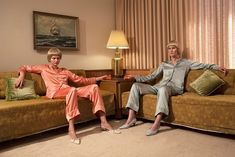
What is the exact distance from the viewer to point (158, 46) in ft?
13.1

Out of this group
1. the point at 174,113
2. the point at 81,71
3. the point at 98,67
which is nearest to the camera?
the point at 174,113

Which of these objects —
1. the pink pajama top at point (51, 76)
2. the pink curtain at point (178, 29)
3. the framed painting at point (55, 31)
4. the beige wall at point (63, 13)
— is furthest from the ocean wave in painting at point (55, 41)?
the pink curtain at point (178, 29)

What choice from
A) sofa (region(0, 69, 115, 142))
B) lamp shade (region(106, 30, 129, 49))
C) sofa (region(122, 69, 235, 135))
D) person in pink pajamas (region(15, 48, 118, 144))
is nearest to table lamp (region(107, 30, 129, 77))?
lamp shade (region(106, 30, 129, 49))

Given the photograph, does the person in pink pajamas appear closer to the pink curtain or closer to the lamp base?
the lamp base

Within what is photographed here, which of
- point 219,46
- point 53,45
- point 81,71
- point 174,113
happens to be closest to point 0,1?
point 53,45

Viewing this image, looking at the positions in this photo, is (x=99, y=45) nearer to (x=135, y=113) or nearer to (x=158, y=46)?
(x=158, y=46)

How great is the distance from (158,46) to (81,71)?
1272 mm

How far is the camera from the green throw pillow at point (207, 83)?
293 centimetres

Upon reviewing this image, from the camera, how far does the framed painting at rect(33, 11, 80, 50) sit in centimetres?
360

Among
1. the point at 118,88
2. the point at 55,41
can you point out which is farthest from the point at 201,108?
the point at 55,41

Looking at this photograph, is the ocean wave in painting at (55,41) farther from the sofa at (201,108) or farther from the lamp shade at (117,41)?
the sofa at (201,108)

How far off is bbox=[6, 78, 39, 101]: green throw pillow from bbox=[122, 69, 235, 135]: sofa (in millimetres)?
1376

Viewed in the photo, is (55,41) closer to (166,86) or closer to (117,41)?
(117,41)

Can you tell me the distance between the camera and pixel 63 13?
3.90 metres
